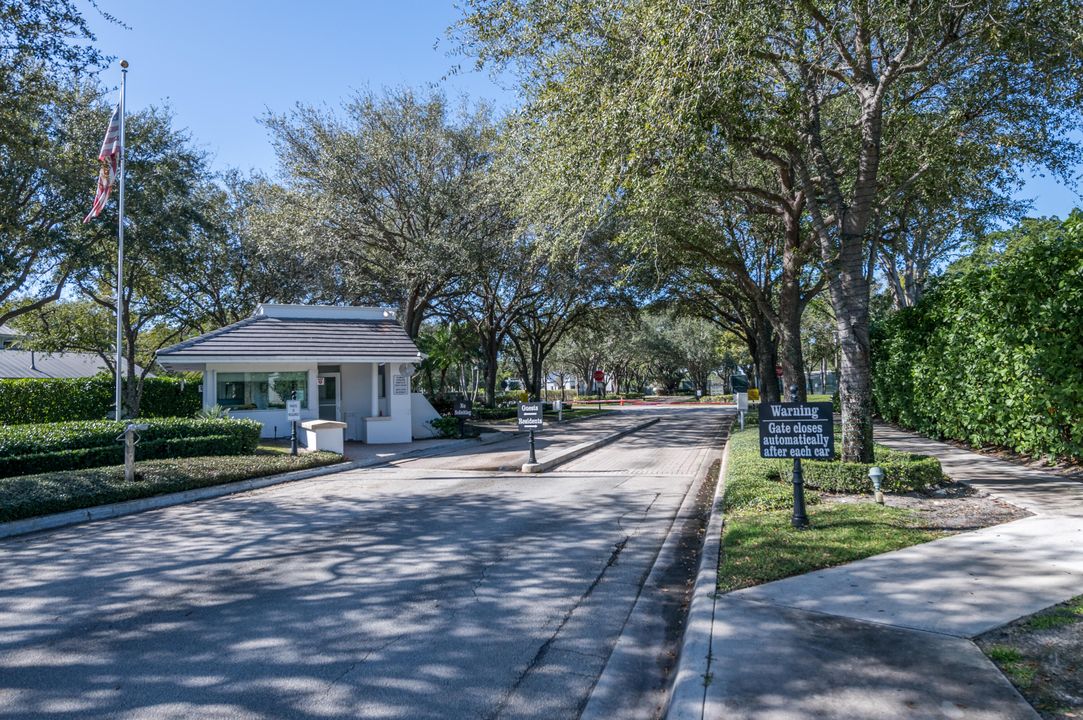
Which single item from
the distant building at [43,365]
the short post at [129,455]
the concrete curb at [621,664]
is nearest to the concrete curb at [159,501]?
the short post at [129,455]

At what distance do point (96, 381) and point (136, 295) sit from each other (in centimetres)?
537

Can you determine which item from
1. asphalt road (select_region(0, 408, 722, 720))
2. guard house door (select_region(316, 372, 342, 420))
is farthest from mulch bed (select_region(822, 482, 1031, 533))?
guard house door (select_region(316, 372, 342, 420))

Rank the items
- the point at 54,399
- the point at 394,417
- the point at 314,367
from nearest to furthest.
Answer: the point at 314,367, the point at 394,417, the point at 54,399

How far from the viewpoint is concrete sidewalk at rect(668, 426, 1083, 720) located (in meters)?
3.57

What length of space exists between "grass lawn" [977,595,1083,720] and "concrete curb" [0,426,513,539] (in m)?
11.0

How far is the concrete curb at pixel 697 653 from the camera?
11.9ft

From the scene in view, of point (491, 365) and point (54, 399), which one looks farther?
point (491, 365)

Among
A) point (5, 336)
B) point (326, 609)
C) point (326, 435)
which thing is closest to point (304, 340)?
point (326, 435)

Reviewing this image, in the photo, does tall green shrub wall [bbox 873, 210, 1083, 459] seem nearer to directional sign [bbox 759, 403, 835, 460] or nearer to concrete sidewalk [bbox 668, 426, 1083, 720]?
concrete sidewalk [bbox 668, 426, 1083, 720]

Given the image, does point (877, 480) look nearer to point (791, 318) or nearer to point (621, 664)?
point (621, 664)

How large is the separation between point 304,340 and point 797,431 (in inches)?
657

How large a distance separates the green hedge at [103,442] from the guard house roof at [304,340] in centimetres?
364

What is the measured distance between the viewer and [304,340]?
2058 cm

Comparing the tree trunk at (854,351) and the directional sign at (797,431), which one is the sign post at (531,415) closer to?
the tree trunk at (854,351)
